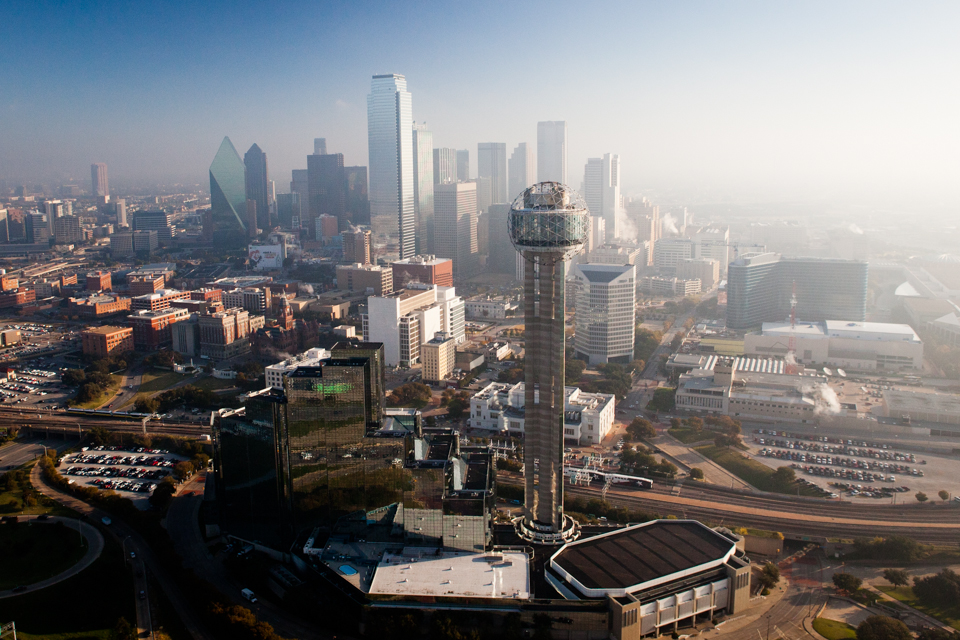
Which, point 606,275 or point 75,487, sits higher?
point 606,275

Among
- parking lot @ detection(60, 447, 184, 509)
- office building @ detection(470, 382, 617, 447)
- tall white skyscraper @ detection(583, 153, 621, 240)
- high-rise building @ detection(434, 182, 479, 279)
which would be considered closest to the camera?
A: parking lot @ detection(60, 447, 184, 509)

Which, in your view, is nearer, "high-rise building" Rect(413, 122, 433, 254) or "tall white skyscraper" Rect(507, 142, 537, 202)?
"high-rise building" Rect(413, 122, 433, 254)

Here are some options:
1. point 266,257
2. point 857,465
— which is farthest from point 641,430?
point 266,257

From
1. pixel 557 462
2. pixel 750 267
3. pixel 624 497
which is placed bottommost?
pixel 624 497

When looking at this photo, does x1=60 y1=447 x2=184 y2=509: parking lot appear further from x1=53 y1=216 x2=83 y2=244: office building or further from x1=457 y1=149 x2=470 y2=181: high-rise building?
x1=457 y1=149 x2=470 y2=181: high-rise building

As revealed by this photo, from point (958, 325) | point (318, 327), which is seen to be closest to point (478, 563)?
point (318, 327)

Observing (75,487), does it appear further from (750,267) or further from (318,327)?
(750,267)

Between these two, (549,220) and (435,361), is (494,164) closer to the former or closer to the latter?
(435,361)

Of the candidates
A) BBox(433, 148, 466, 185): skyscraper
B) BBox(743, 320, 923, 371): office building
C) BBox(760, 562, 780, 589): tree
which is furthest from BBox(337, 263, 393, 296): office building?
BBox(760, 562, 780, 589): tree
